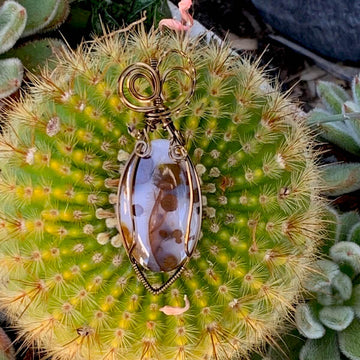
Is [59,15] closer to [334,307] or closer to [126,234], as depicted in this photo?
[126,234]

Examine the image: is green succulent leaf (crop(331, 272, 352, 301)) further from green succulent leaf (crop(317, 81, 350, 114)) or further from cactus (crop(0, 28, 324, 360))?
green succulent leaf (crop(317, 81, 350, 114))

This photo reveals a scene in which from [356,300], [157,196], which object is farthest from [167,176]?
[356,300]

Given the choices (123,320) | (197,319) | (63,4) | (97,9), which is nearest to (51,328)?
(123,320)

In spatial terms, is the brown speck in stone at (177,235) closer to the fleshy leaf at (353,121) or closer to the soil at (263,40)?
the fleshy leaf at (353,121)

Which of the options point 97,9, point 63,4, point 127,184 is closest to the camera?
point 127,184

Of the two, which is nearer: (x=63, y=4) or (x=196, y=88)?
(x=196, y=88)

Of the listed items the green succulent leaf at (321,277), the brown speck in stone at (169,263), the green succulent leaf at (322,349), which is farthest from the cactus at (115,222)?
the green succulent leaf at (322,349)

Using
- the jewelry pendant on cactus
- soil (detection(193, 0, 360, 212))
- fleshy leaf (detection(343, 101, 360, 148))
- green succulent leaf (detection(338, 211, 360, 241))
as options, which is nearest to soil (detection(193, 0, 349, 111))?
soil (detection(193, 0, 360, 212))

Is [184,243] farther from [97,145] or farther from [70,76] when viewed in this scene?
[70,76]
